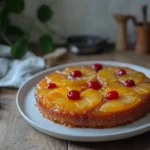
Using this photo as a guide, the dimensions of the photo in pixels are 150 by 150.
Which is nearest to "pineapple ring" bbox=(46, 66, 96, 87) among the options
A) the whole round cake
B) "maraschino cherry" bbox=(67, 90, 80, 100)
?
the whole round cake

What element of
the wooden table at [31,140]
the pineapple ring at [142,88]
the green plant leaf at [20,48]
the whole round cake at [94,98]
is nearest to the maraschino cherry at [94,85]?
the whole round cake at [94,98]

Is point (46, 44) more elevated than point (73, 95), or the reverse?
point (73, 95)

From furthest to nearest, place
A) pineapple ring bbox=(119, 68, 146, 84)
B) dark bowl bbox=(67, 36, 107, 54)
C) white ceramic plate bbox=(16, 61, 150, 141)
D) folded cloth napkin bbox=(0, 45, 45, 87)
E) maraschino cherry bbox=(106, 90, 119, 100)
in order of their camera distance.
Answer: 1. dark bowl bbox=(67, 36, 107, 54)
2. folded cloth napkin bbox=(0, 45, 45, 87)
3. pineapple ring bbox=(119, 68, 146, 84)
4. maraschino cherry bbox=(106, 90, 119, 100)
5. white ceramic plate bbox=(16, 61, 150, 141)

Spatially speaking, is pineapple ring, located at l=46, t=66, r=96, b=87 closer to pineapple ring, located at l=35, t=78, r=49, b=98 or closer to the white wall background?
pineapple ring, located at l=35, t=78, r=49, b=98

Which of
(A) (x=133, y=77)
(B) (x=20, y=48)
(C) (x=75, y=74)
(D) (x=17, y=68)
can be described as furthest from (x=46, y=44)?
(A) (x=133, y=77)

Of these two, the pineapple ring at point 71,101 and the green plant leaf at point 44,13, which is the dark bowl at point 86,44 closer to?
the green plant leaf at point 44,13

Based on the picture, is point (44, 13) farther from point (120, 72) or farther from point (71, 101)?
point (71, 101)
